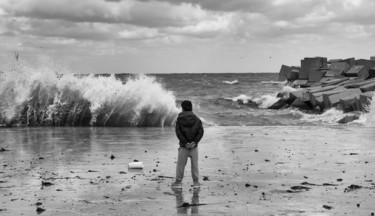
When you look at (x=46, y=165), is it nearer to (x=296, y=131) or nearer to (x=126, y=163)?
(x=126, y=163)

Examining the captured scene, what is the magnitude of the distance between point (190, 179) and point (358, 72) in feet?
91.7

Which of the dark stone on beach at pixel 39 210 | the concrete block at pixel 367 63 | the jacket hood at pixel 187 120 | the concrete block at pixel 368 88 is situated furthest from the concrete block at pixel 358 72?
the dark stone on beach at pixel 39 210

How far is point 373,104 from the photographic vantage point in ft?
72.6

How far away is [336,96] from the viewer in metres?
25.5

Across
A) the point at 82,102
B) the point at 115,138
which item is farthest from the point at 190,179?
the point at 82,102

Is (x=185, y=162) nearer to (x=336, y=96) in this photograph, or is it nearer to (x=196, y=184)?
(x=196, y=184)

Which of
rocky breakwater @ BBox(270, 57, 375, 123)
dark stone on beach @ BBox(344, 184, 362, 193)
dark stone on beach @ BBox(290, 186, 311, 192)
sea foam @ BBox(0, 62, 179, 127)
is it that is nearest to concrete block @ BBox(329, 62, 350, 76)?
rocky breakwater @ BBox(270, 57, 375, 123)

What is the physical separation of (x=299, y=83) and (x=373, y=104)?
21.4 meters

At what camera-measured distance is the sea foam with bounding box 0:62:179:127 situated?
20.5m

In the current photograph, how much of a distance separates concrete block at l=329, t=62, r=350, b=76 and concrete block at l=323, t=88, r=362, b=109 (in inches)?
464

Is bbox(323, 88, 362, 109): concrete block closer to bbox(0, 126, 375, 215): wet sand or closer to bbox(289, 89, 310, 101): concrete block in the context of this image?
bbox(289, 89, 310, 101): concrete block

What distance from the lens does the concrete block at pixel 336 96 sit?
24.9 m

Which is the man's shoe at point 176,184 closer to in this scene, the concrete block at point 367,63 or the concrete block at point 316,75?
the concrete block at point 367,63

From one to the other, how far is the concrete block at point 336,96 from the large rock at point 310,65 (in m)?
15.7
